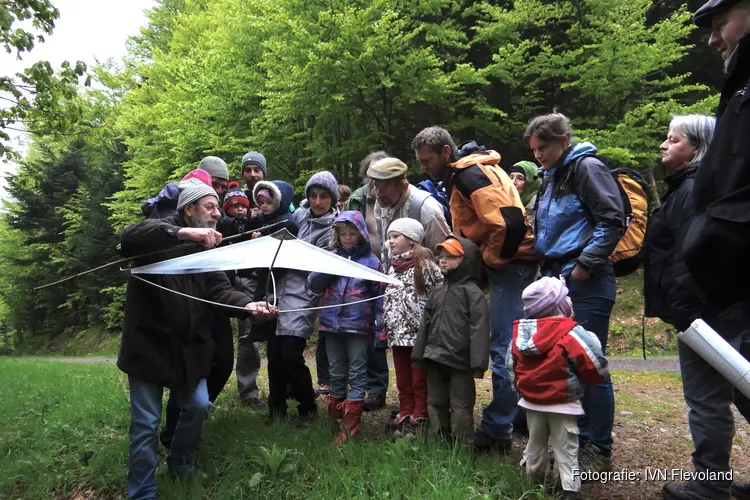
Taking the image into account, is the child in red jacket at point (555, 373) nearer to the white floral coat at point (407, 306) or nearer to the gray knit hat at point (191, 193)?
the white floral coat at point (407, 306)

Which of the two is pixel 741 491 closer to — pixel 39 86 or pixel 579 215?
pixel 579 215

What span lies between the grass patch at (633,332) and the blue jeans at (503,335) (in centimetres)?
752

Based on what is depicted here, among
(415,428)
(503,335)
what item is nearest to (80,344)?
(415,428)

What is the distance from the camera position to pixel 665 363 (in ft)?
28.8

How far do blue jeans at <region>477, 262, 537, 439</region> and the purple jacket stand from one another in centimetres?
90

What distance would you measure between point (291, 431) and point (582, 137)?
10342 mm

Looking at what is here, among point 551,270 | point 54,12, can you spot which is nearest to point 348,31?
point 54,12

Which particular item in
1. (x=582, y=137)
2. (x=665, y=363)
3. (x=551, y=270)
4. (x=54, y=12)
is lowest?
(x=665, y=363)

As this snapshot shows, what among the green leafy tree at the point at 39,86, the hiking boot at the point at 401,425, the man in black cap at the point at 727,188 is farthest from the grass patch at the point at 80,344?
the man in black cap at the point at 727,188

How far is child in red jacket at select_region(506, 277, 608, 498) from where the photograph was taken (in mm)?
2855

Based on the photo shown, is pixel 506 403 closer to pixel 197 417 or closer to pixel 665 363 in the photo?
pixel 197 417

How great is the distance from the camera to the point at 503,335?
3.65 m

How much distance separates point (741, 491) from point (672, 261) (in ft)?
4.65

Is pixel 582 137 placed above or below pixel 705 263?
above
